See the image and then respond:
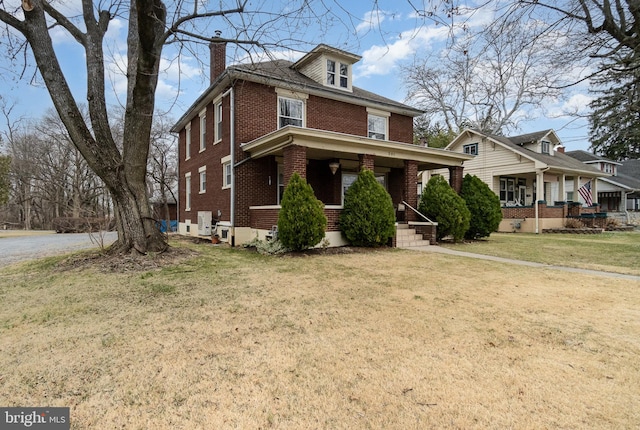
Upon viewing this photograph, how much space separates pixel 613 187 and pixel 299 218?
3472 cm

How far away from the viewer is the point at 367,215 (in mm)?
9938

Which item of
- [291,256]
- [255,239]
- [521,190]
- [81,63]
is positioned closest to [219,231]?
[255,239]

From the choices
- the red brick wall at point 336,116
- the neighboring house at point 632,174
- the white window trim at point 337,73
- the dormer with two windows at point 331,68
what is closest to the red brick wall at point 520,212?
the red brick wall at point 336,116

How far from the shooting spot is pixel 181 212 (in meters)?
18.3

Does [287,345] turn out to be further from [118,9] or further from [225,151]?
[225,151]

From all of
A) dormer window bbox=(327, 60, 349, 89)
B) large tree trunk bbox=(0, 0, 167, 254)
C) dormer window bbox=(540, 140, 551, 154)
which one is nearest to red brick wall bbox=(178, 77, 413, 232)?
dormer window bbox=(327, 60, 349, 89)

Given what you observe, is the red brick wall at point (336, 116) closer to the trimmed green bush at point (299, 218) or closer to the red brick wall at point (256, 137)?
the red brick wall at point (256, 137)

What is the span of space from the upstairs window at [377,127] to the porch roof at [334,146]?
2.75 m

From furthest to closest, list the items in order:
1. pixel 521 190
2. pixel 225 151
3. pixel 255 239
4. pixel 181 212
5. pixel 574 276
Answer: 1. pixel 521 190
2. pixel 181 212
3. pixel 225 151
4. pixel 255 239
5. pixel 574 276

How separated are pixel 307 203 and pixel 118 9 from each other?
665 cm

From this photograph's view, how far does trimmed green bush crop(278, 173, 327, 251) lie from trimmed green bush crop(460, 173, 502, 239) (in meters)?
6.99

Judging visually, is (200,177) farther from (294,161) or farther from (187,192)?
(294,161)

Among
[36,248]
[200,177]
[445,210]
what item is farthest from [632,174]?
[36,248]

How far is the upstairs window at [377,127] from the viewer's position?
1471cm
